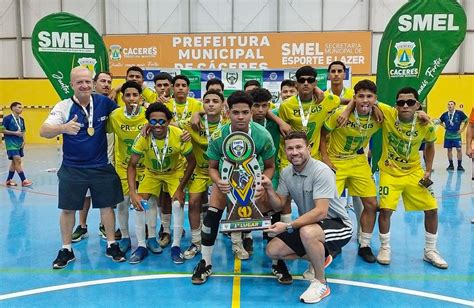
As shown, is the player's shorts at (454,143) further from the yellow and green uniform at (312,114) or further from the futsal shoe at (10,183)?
the futsal shoe at (10,183)

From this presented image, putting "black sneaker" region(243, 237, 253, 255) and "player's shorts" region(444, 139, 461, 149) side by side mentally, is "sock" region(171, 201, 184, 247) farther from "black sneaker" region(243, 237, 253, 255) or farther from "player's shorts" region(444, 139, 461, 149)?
"player's shorts" region(444, 139, 461, 149)

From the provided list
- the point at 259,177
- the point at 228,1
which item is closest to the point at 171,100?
the point at 259,177

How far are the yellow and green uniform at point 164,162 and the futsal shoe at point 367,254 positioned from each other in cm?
222

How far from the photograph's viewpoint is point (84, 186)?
4.62m

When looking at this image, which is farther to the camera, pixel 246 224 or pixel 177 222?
pixel 177 222

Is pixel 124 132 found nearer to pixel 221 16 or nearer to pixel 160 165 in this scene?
pixel 160 165

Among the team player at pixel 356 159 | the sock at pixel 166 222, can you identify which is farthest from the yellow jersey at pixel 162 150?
the team player at pixel 356 159

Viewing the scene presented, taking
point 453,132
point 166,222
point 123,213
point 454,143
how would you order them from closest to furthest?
point 123,213 → point 166,222 → point 454,143 → point 453,132

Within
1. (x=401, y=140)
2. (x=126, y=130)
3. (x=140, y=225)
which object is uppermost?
(x=126, y=130)

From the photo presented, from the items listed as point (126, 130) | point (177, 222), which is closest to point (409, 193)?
point (177, 222)

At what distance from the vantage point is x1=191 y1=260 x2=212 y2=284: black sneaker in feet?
13.7

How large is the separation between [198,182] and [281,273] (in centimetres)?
141

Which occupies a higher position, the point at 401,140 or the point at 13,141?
the point at 401,140

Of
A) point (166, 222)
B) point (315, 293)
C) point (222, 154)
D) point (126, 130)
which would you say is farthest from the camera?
point (166, 222)
